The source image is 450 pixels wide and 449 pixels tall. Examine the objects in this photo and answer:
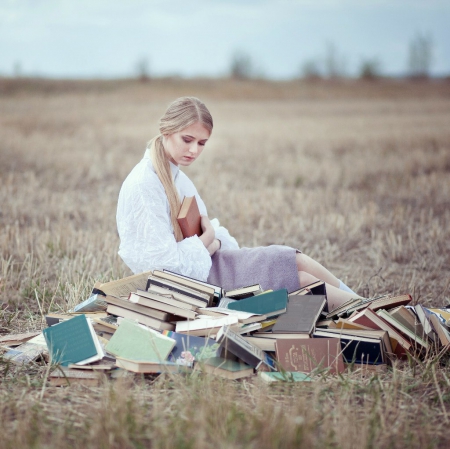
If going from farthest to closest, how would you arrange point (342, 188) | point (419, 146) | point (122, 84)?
point (122, 84)
point (419, 146)
point (342, 188)

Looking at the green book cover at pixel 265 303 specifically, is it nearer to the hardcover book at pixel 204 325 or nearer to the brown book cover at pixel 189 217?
the hardcover book at pixel 204 325

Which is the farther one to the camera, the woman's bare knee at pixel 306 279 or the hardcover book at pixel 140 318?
the woman's bare knee at pixel 306 279

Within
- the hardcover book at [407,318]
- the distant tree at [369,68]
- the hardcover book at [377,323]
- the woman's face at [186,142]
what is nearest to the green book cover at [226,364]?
the hardcover book at [377,323]

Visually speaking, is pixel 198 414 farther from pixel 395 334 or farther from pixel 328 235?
pixel 328 235

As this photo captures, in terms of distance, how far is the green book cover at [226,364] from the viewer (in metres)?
3.28

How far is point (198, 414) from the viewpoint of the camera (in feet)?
8.85

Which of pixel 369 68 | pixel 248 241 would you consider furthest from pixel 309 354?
pixel 369 68

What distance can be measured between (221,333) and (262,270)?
3.20 feet

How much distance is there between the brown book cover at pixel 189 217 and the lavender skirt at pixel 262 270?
1.14 ft

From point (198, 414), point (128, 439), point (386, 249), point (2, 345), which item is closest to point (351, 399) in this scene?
point (198, 414)

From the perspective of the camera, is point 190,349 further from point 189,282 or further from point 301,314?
point 301,314

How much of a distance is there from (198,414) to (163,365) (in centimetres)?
60

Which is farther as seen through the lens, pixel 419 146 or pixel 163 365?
pixel 419 146

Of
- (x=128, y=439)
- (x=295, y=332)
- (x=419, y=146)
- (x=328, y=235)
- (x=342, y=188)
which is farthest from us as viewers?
(x=419, y=146)
